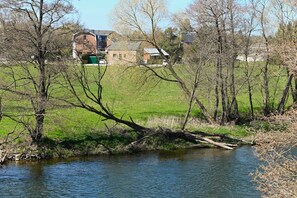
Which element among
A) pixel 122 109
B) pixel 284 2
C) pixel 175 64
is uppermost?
pixel 284 2

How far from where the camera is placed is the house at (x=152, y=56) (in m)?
35.2

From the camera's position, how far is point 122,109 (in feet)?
123

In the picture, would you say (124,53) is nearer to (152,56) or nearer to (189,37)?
(152,56)

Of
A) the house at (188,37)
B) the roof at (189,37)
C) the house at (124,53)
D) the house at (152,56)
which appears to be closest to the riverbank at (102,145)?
the house at (124,53)

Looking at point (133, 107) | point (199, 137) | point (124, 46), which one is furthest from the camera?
point (133, 107)

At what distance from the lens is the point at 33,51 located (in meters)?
26.5

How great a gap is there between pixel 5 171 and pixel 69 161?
3.77 metres

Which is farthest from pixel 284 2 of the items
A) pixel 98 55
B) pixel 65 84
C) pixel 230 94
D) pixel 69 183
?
pixel 69 183

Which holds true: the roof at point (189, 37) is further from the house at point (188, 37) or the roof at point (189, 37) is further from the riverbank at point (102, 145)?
the riverbank at point (102, 145)

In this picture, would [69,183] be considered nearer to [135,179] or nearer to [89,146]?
[135,179]

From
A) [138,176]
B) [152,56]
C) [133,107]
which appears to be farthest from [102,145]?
[133,107]

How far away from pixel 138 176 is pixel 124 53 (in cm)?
1337

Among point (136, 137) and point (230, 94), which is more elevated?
point (230, 94)

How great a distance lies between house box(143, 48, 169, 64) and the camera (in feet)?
116
